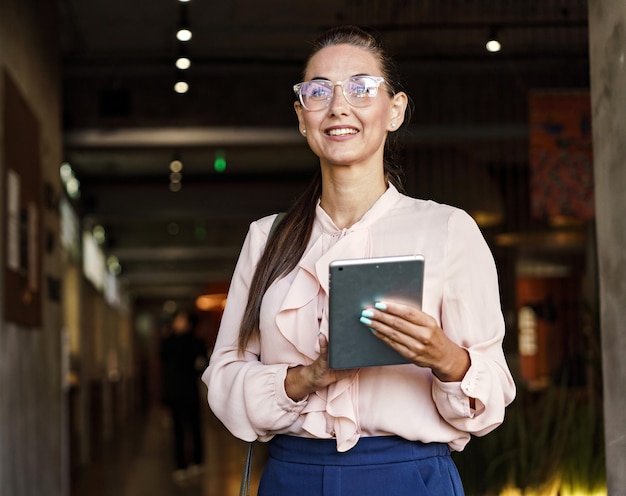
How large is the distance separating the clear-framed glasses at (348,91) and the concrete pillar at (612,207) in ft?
3.92

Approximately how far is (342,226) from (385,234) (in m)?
0.09

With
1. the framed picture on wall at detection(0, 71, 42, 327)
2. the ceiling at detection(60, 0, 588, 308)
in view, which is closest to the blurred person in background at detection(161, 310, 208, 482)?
the ceiling at detection(60, 0, 588, 308)

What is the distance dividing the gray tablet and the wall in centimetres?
315

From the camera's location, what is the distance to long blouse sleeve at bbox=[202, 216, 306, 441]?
55.7 inches

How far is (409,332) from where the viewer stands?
1.26 metres

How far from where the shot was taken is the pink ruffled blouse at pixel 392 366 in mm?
1382

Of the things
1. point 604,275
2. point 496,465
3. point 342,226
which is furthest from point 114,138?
point 342,226

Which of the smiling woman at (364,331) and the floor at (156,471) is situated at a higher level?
the smiling woman at (364,331)

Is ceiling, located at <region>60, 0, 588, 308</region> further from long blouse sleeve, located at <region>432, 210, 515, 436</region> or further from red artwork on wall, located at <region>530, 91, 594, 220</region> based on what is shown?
long blouse sleeve, located at <region>432, 210, 515, 436</region>

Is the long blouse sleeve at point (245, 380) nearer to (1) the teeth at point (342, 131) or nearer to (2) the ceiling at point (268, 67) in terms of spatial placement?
(1) the teeth at point (342, 131)

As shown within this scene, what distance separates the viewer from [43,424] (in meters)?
5.69

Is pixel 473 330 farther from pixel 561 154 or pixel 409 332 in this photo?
pixel 561 154

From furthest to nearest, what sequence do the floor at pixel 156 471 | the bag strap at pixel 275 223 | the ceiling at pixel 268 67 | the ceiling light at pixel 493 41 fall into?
the floor at pixel 156 471 < the ceiling at pixel 268 67 < the ceiling light at pixel 493 41 < the bag strap at pixel 275 223

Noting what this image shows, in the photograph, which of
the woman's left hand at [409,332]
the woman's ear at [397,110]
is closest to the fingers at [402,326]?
the woman's left hand at [409,332]
